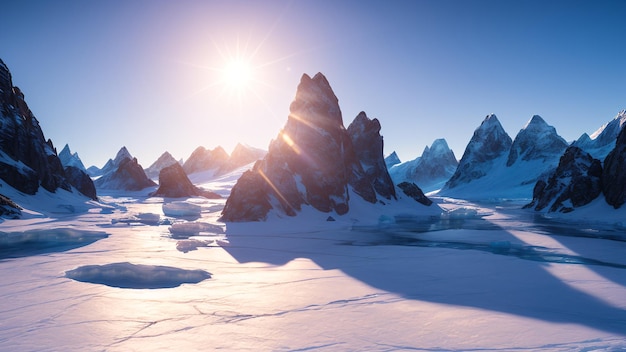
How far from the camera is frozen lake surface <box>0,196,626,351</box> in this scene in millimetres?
7180

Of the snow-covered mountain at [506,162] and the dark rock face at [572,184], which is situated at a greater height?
the snow-covered mountain at [506,162]

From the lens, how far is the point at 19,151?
50250 mm

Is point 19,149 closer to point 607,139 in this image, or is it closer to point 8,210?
point 8,210

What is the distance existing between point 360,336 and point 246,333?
253 centimetres

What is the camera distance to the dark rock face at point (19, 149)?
4466 cm

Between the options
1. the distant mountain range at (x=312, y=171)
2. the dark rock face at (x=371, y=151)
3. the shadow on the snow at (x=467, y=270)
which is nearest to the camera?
the shadow on the snow at (x=467, y=270)

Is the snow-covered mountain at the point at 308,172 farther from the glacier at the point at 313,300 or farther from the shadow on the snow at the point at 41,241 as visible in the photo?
the glacier at the point at 313,300

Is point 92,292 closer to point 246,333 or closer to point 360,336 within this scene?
point 246,333

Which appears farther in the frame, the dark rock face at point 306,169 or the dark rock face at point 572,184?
the dark rock face at point 572,184

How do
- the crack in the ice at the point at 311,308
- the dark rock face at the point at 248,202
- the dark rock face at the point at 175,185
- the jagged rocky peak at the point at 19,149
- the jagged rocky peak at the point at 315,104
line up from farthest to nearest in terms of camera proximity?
the dark rock face at the point at 175,185
the jagged rocky peak at the point at 315,104
the jagged rocky peak at the point at 19,149
the dark rock face at the point at 248,202
the crack in the ice at the point at 311,308

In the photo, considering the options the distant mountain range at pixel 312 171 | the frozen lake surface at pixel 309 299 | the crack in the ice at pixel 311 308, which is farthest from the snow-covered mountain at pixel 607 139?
the crack in the ice at pixel 311 308

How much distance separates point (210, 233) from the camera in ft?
93.5

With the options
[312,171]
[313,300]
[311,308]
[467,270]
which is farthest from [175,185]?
[311,308]

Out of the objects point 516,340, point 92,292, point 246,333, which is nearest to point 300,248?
point 92,292
